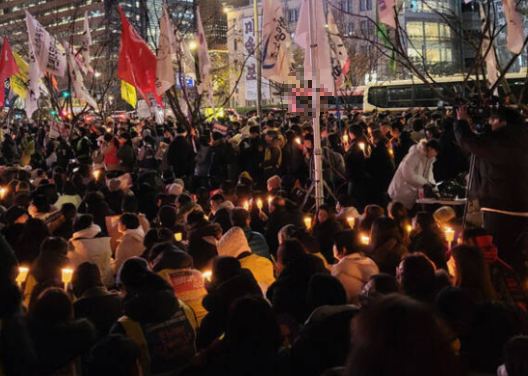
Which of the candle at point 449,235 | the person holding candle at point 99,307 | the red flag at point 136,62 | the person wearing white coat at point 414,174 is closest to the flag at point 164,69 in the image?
the red flag at point 136,62

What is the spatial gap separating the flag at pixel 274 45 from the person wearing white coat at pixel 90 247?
3491mm

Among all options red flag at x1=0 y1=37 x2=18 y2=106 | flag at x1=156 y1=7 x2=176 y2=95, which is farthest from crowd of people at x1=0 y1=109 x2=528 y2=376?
red flag at x1=0 y1=37 x2=18 y2=106

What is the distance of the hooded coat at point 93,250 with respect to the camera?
284 inches

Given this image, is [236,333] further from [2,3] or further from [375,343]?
[2,3]

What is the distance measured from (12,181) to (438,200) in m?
6.56

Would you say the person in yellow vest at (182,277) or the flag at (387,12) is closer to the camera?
the person in yellow vest at (182,277)

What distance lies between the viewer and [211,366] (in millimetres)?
3668

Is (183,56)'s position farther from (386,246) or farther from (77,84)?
(386,246)

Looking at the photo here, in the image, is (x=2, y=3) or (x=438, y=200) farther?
(x=2, y=3)

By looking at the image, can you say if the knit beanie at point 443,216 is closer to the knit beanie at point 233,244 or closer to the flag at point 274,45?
the knit beanie at point 233,244

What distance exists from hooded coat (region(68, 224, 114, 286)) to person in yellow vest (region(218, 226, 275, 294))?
4.49 feet

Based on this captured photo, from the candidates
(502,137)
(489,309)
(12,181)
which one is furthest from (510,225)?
(12,181)

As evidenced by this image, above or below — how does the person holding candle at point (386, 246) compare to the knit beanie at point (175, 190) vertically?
below

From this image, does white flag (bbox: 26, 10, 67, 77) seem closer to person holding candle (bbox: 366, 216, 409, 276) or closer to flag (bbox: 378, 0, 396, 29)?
flag (bbox: 378, 0, 396, 29)
